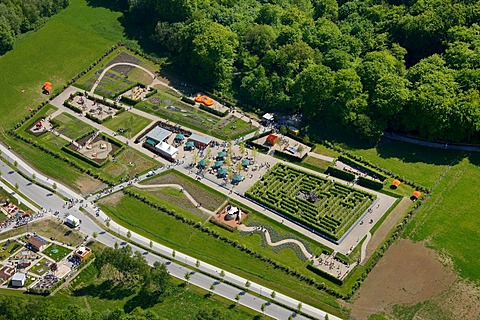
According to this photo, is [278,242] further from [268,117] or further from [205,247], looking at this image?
[268,117]

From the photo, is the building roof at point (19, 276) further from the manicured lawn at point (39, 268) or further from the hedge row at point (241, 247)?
the hedge row at point (241, 247)

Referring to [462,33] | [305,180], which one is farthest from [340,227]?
[462,33]

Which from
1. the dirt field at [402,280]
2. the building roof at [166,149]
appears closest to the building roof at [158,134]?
the building roof at [166,149]

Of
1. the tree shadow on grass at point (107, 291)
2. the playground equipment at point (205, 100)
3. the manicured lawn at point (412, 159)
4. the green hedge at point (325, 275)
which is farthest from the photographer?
the playground equipment at point (205, 100)

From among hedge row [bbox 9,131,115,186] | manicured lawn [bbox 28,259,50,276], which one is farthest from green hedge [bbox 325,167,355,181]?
manicured lawn [bbox 28,259,50,276]

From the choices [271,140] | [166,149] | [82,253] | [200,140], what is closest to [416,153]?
[271,140]

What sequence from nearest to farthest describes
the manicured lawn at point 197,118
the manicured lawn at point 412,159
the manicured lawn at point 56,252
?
the manicured lawn at point 56,252 → the manicured lawn at point 412,159 → the manicured lawn at point 197,118
